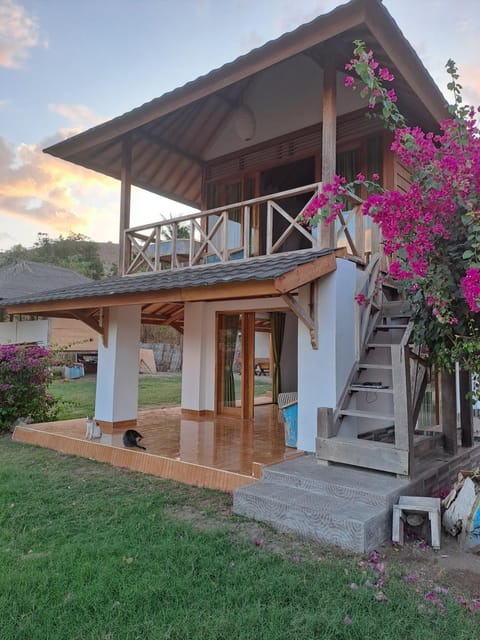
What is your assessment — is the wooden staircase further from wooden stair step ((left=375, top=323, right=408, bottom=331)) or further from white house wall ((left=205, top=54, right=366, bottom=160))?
white house wall ((left=205, top=54, right=366, bottom=160))

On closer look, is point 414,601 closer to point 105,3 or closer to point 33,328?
point 105,3

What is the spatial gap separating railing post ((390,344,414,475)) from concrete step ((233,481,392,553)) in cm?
77

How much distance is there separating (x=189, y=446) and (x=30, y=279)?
884 inches

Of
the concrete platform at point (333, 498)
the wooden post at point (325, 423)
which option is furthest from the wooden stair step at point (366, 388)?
the concrete platform at point (333, 498)

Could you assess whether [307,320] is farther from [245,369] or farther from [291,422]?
[245,369]

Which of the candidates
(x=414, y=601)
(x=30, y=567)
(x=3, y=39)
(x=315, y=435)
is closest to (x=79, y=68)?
(x=3, y=39)

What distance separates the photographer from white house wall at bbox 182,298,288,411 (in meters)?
8.80

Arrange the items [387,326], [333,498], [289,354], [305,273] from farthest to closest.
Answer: [289,354], [387,326], [305,273], [333,498]

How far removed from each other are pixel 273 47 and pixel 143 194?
5.74 m

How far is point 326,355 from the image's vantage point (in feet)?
17.4

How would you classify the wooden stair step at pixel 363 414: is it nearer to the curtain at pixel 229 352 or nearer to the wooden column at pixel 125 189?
the curtain at pixel 229 352

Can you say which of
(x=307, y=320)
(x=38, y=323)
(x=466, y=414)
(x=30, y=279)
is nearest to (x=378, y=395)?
(x=466, y=414)

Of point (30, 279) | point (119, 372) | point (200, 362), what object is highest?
point (30, 279)

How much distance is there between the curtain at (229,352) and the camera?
28.8ft
